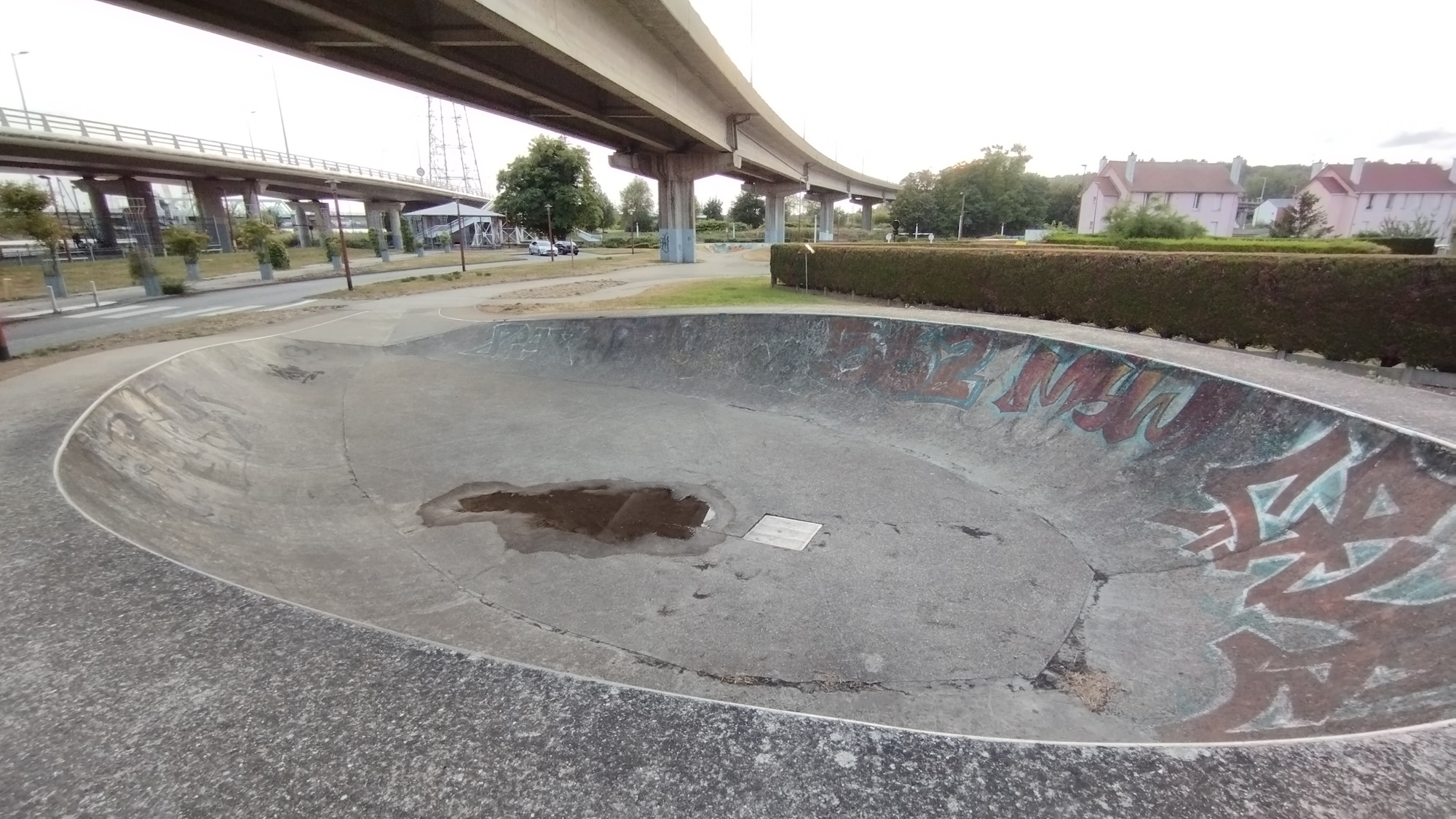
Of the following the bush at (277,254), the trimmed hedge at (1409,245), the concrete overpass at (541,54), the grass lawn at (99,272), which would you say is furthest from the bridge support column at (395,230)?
the trimmed hedge at (1409,245)

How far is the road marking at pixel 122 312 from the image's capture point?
20.7 meters

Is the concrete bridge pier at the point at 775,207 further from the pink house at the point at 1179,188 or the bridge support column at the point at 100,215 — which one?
the bridge support column at the point at 100,215

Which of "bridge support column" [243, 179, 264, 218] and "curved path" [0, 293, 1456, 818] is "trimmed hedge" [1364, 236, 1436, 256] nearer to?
"curved path" [0, 293, 1456, 818]

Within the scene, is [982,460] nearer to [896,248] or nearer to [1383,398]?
[1383,398]

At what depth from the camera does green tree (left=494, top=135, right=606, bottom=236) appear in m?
55.2

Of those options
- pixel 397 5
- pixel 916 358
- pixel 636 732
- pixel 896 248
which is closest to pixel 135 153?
pixel 397 5

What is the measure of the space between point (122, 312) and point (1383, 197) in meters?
111

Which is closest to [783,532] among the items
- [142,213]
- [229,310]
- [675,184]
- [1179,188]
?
[229,310]

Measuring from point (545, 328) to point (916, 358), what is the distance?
9772mm

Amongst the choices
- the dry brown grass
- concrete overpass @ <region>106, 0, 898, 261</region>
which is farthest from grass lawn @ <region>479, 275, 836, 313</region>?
concrete overpass @ <region>106, 0, 898, 261</region>

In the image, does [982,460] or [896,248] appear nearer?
[982,460]

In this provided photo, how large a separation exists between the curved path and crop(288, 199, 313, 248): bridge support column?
70.3 metres

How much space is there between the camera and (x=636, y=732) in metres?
2.53

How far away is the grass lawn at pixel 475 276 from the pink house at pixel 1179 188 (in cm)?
6214
